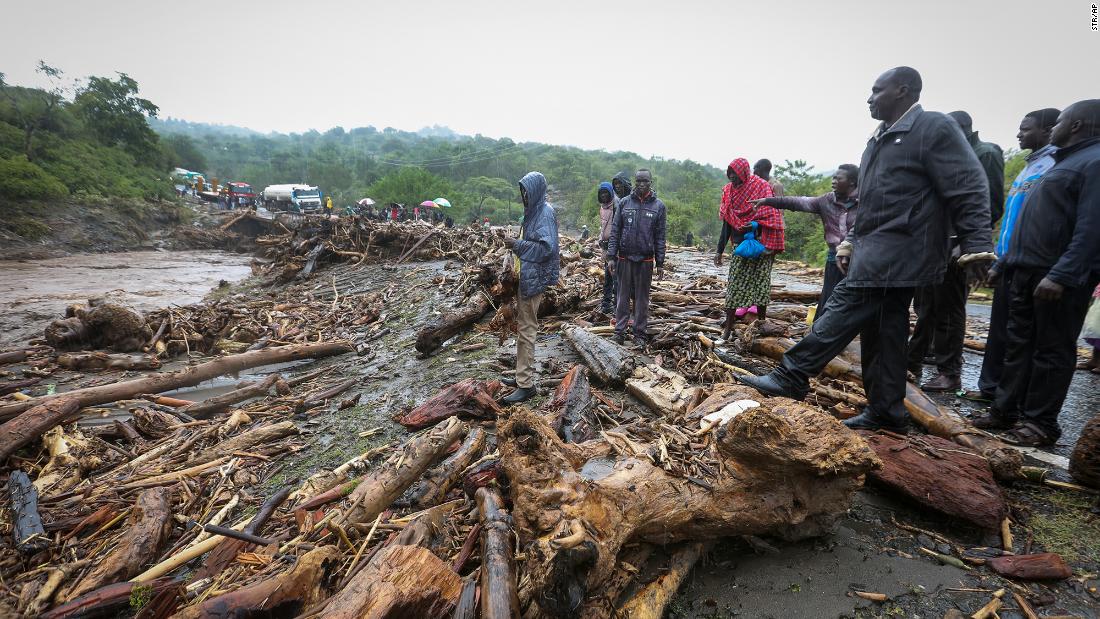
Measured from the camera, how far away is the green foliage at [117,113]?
38.6 meters

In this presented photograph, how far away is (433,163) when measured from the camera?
84812mm

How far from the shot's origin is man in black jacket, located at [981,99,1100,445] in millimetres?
2938

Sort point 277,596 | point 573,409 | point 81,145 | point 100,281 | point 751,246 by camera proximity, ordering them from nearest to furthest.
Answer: point 277,596 < point 573,409 < point 751,246 < point 100,281 < point 81,145

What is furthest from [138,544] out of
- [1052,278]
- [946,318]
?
[946,318]

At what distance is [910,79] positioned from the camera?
2.92 m

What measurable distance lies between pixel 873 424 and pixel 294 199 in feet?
148

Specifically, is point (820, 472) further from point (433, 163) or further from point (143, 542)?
point (433, 163)

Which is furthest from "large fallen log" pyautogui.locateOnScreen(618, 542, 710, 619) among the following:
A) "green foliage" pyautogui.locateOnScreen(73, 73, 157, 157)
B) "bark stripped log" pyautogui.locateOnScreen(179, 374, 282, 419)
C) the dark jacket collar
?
"green foliage" pyautogui.locateOnScreen(73, 73, 157, 157)

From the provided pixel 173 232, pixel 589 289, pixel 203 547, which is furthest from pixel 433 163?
pixel 203 547

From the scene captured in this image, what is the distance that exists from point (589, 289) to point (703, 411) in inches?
239

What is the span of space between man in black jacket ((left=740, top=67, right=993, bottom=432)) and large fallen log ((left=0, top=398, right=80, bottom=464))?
23.3ft

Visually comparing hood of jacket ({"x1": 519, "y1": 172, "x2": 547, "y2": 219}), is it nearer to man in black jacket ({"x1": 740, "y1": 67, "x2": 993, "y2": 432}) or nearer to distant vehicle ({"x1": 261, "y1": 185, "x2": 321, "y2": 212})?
man in black jacket ({"x1": 740, "y1": 67, "x2": 993, "y2": 432})

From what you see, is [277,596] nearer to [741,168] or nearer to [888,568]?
[888,568]

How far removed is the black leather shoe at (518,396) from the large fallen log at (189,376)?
439 cm
